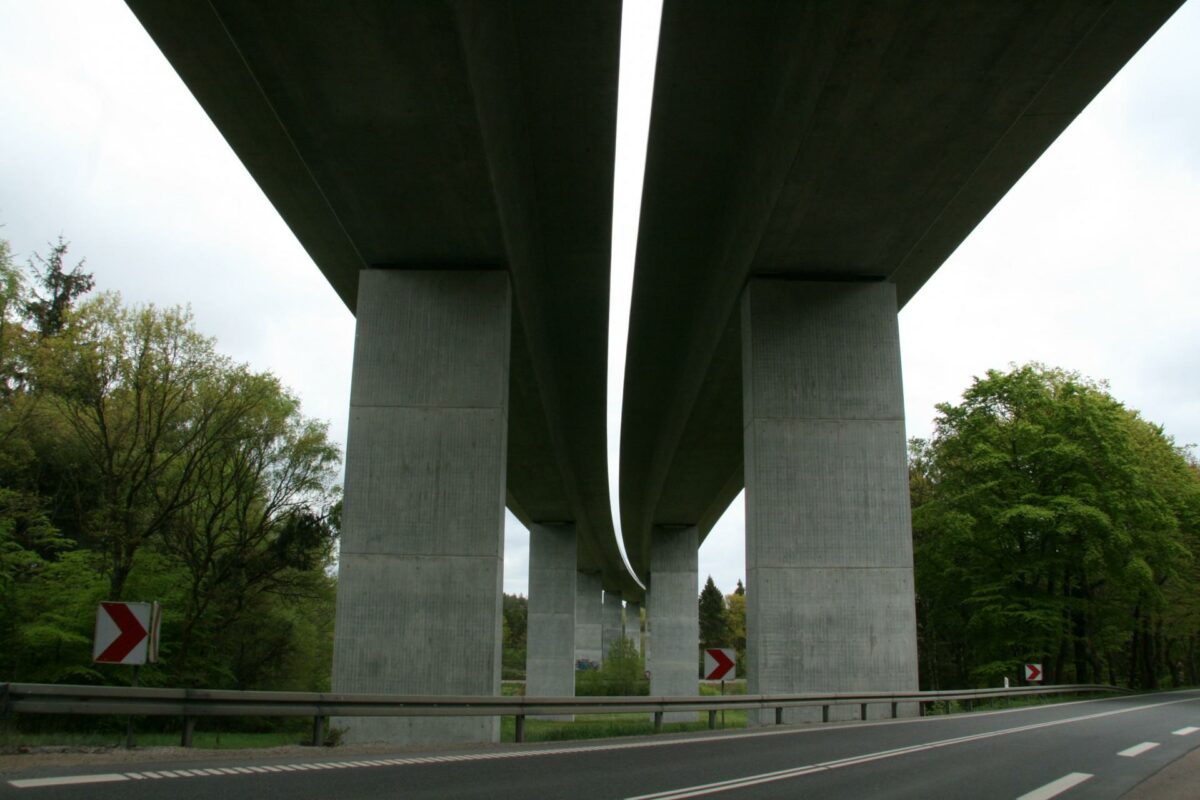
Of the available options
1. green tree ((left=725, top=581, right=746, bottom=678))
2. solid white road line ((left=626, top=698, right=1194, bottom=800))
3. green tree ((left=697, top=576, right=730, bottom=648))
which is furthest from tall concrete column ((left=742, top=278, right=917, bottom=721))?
green tree ((left=697, top=576, right=730, bottom=648))

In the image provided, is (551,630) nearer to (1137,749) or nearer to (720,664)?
(720,664)

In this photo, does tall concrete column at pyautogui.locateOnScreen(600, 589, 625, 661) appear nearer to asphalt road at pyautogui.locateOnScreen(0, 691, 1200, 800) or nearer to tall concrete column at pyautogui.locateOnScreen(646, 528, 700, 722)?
tall concrete column at pyautogui.locateOnScreen(646, 528, 700, 722)

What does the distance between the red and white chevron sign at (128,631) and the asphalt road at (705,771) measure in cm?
122

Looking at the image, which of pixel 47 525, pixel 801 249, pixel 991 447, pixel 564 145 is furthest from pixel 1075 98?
pixel 47 525

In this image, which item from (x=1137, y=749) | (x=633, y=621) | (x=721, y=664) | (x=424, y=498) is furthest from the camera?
(x=633, y=621)

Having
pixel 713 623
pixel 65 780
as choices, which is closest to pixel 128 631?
pixel 65 780

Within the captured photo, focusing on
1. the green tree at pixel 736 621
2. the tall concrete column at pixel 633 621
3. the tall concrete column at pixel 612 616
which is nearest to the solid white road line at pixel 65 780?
the tall concrete column at pixel 612 616

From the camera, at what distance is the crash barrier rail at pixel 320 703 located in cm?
679

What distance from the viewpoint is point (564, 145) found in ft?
46.7

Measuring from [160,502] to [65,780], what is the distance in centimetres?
2282

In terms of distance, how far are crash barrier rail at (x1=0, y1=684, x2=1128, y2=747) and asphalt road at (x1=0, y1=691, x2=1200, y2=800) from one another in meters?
0.49

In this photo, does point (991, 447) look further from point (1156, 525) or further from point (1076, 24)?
point (1076, 24)

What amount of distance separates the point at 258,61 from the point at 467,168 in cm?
306

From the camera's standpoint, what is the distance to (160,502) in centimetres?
2672
